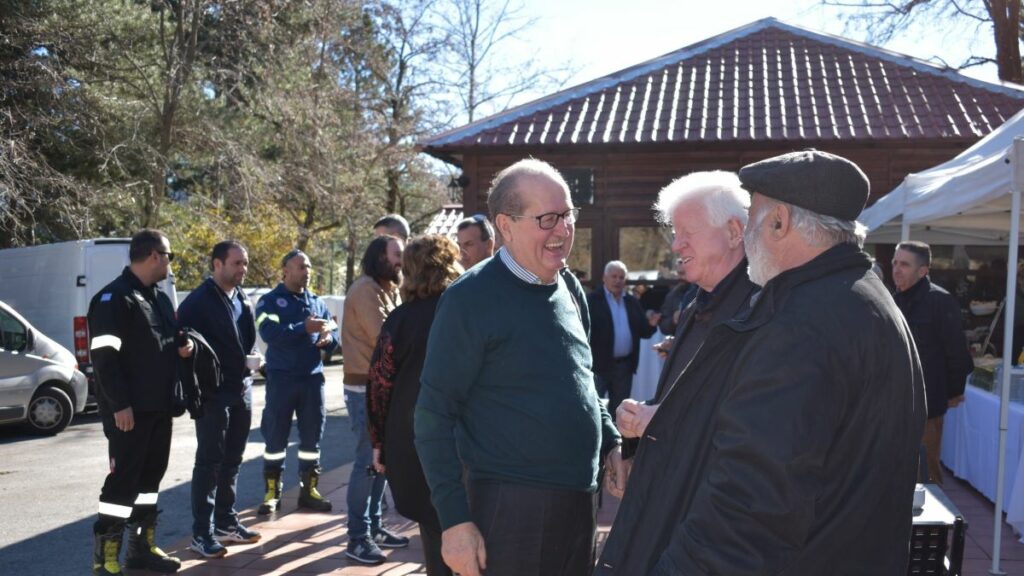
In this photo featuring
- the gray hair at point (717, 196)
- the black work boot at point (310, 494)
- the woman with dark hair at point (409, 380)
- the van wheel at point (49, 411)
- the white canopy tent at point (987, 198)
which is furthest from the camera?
the van wheel at point (49, 411)

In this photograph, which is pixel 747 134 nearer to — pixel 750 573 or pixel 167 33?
pixel 750 573

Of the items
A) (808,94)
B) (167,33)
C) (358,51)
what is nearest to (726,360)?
(808,94)

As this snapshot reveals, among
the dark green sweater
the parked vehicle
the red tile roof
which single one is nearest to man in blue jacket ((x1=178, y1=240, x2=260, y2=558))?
the dark green sweater

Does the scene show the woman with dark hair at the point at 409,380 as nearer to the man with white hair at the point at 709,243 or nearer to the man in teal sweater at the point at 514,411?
the man in teal sweater at the point at 514,411

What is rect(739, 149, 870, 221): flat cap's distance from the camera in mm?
1915

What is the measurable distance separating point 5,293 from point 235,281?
33.8 feet

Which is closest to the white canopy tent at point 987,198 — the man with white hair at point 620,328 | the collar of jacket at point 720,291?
the man with white hair at point 620,328

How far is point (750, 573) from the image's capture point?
1.72 metres

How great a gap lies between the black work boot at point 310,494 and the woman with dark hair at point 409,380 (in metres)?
2.95

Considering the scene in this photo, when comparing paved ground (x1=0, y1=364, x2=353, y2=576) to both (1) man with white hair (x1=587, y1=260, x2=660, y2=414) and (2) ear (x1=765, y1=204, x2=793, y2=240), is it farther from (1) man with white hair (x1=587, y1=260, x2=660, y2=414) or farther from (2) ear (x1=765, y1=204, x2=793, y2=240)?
(2) ear (x1=765, y1=204, x2=793, y2=240)

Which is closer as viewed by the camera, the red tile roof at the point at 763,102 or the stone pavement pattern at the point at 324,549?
the stone pavement pattern at the point at 324,549

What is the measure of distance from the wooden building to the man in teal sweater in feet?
33.6

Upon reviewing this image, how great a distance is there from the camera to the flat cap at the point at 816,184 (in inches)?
75.4

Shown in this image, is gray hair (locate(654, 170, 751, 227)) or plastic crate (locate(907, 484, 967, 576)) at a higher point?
gray hair (locate(654, 170, 751, 227))
